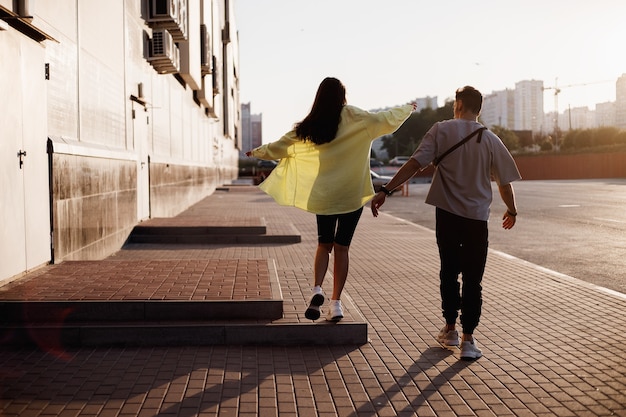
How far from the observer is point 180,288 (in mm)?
6523

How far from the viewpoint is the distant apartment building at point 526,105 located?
191875 mm

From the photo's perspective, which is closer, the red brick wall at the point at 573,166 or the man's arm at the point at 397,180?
the man's arm at the point at 397,180

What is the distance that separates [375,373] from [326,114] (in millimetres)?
1996

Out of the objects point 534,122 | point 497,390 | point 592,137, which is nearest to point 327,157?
point 497,390

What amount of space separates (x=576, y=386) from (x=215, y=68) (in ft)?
96.4

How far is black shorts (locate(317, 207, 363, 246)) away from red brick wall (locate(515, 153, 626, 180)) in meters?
62.3

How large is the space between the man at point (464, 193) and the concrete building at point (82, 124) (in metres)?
3.60

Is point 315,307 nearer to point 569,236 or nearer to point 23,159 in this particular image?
point 23,159

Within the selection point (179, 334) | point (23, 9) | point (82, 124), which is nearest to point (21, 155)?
point (23, 9)

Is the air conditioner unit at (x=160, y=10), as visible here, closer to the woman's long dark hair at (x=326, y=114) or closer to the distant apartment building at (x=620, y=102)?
the woman's long dark hair at (x=326, y=114)

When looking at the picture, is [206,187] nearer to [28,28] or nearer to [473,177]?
[28,28]

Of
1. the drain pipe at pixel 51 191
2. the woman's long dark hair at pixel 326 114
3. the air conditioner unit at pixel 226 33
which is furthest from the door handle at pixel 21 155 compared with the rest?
the air conditioner unit at pixel 226 33

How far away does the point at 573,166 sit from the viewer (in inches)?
2680

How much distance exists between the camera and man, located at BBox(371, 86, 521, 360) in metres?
5.36
